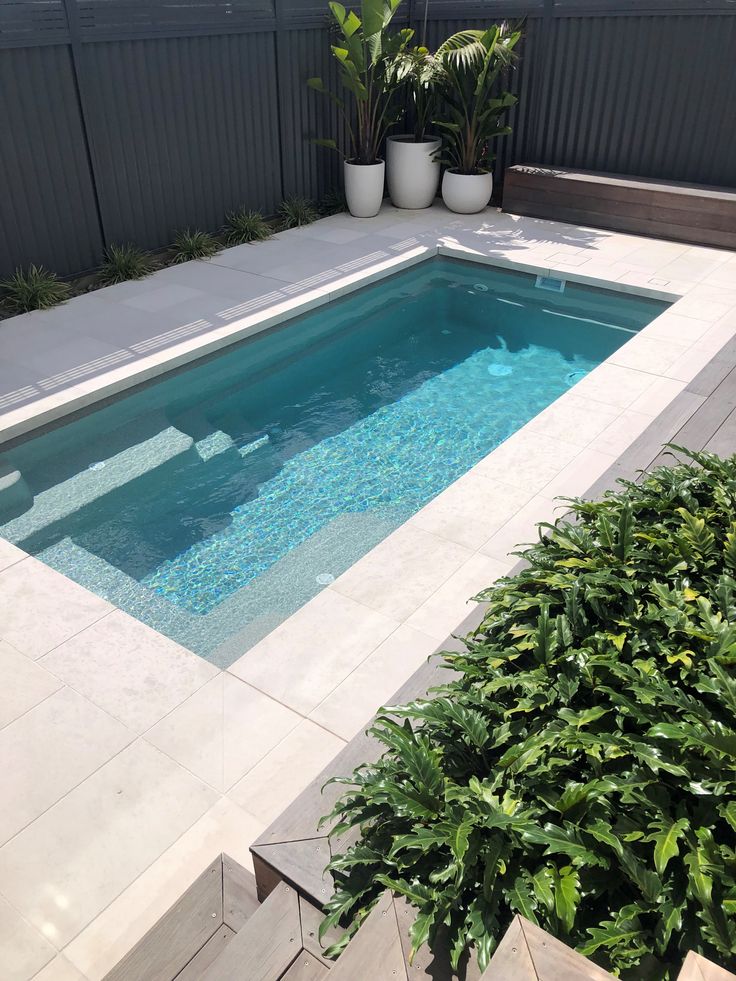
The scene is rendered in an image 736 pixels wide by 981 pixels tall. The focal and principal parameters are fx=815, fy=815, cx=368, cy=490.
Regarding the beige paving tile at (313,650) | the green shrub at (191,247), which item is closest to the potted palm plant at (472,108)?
the green shrub at (191,247)

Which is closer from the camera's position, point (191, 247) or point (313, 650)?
point (313, 650)

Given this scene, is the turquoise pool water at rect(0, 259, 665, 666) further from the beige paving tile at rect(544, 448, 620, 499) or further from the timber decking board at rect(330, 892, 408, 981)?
the timber decking board at rect(330, 892, 408, 981)

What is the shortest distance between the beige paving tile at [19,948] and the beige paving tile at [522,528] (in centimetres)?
264

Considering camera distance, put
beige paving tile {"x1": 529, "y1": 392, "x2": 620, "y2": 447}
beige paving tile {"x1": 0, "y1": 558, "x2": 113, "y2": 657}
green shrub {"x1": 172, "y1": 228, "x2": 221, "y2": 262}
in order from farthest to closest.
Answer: green shrub {"x1": 172, "y1": 228, "x2": 221, "y2": 262}, beige paving tile {"x1": 529, "y1": 392, "x2": 620, "y2": 447}, beige paving tile {"x1": 0, "y1": 558, "x2": 113, "y2": 657}

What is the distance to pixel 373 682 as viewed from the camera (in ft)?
11.6

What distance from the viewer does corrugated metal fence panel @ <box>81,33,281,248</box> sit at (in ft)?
25.1


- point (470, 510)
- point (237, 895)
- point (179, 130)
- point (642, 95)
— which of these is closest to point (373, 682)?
point (237, 895)

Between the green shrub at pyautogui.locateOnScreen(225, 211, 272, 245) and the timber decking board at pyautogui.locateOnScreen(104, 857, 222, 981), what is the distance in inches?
307

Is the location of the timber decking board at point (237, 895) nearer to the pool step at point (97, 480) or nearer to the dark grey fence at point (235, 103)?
the pool step at point (97, 480)

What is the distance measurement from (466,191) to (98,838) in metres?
8.92

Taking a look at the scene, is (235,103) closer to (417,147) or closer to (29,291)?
(417,147)

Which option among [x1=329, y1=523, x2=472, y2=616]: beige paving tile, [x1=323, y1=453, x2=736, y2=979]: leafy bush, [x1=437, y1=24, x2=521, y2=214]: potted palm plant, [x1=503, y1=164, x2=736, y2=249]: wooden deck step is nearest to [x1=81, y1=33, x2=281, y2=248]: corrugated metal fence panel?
[x1=437, y1=24, x2=521, y2=214]: potted palm plant

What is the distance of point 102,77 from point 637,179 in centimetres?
605

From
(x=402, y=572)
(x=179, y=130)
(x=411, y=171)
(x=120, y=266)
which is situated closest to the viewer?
(x=402, y=572)
